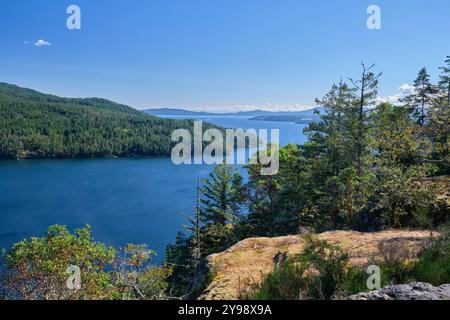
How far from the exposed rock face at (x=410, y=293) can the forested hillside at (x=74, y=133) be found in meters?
135

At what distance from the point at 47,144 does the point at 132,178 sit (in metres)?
62.3

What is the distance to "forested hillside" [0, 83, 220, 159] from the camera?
420 ft

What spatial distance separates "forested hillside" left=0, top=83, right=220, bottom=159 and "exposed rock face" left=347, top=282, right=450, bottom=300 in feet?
443

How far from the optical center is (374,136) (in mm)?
19156

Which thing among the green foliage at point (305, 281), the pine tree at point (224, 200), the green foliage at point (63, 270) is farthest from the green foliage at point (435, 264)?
the pine tree at point (224, 200)

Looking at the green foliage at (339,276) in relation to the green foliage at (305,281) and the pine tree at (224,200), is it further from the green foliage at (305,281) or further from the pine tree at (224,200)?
the pine tree at (224,200)

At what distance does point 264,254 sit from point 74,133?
160 m

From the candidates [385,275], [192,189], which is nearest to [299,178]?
[385,275]

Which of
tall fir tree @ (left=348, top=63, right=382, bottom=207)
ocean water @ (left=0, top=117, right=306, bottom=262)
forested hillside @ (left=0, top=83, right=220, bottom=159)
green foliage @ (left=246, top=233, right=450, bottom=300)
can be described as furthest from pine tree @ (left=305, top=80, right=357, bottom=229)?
forested hillside @ (left=0, top=83, right=220, bottom=159)

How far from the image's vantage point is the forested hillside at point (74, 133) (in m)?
128

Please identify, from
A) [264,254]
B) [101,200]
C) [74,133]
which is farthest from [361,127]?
[74,133]

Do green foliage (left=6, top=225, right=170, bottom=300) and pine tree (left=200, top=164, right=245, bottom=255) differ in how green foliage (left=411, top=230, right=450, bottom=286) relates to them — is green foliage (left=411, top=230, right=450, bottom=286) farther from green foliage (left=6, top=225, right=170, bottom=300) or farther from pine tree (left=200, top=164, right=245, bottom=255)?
pine tree (left=200, top=164, right=245, bottom=255)

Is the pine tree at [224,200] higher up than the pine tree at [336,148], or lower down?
lower down
